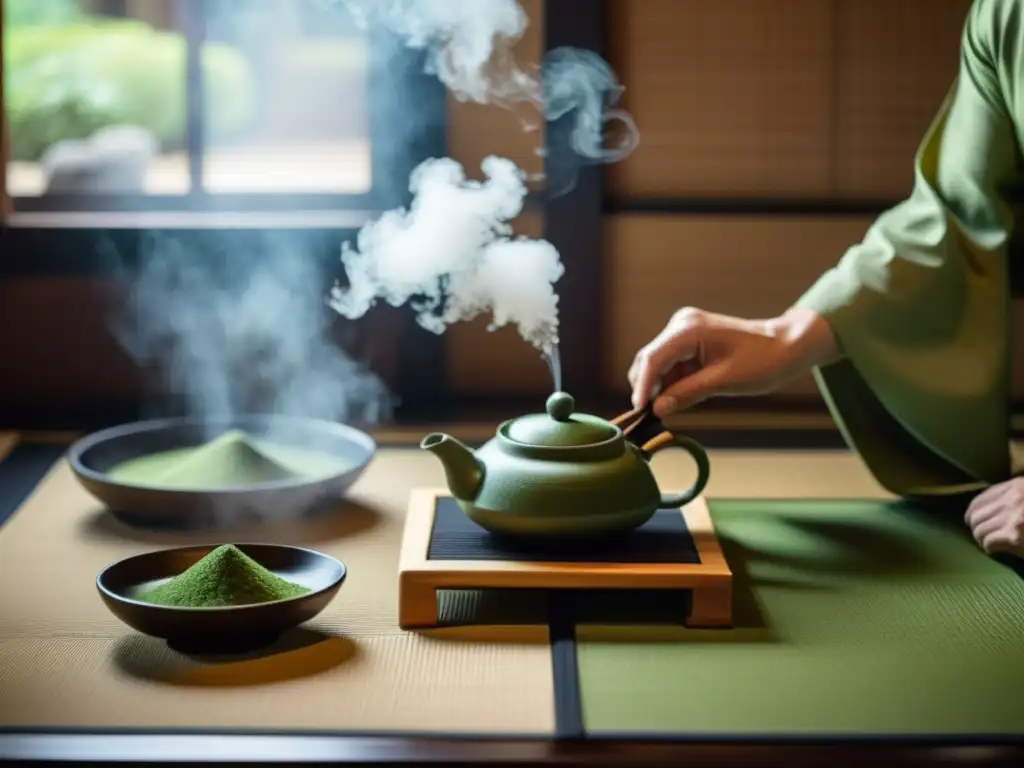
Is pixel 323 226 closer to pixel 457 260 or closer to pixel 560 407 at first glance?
pixel 457 260

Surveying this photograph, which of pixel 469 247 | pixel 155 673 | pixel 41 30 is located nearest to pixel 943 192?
pixel 469 247

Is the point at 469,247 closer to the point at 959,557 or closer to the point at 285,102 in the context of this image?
the point at 959,557

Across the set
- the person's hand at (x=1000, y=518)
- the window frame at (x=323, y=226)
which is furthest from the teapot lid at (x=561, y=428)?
the window frame at (x=323, y=226)

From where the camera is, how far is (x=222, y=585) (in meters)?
1.64

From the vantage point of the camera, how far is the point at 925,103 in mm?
3062

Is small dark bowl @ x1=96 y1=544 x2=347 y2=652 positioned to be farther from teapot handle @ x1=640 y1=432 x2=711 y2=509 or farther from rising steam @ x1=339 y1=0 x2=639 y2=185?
rising steam @ x1=339 y1=0 x2=639 y2=185

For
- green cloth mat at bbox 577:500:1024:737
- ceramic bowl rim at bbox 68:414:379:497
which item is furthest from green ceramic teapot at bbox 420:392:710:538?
ceramic bowl rim at bbox 68:414:379:497

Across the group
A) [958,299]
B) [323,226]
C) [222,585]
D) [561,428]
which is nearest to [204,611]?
[222,585]

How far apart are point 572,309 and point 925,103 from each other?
2.92 feet

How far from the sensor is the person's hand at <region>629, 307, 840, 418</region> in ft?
6.69

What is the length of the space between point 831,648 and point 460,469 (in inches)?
20.3

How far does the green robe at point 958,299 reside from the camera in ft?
7.28

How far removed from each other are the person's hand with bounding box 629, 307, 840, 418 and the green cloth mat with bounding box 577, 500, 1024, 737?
0.24 m

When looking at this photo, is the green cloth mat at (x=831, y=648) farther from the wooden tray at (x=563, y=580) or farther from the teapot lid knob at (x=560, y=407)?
the teapot lid knob at (x=560, y=407)
